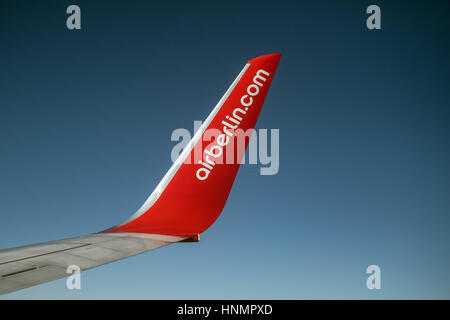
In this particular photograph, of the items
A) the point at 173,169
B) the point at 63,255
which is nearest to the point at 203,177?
the point at 173,169

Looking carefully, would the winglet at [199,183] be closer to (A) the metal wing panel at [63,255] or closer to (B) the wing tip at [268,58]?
(A) the metal wing panel at [63,255]

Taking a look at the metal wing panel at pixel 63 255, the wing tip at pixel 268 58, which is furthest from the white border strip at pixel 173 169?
the wing tip at pixel 268 58

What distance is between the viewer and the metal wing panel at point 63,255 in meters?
1.95

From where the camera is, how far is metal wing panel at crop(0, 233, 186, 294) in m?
1.95

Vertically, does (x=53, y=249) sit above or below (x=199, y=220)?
below

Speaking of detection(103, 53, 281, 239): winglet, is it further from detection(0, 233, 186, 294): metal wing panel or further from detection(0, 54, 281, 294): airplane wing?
detection(0, 233, 186, 294): metal wing panel

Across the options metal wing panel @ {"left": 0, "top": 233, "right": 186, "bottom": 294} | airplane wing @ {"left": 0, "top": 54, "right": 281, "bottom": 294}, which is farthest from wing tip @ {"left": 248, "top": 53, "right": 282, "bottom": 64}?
metal wing panel @ {"left": 0, "top": 233, "right": 186, "bottom": 294}

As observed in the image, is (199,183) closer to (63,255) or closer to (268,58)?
(63,255)

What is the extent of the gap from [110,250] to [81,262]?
0.39m

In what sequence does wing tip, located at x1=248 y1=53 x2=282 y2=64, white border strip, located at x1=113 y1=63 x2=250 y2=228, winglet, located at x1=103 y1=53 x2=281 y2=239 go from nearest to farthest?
1. winglet, located at x1=103 y1=53 x2=281 y2=239
2. white border strip, located at x1=113 y1=63 x2=250 y2=228
3. wing tip, located at x1=248 y1=53 x2=282 y2=64
